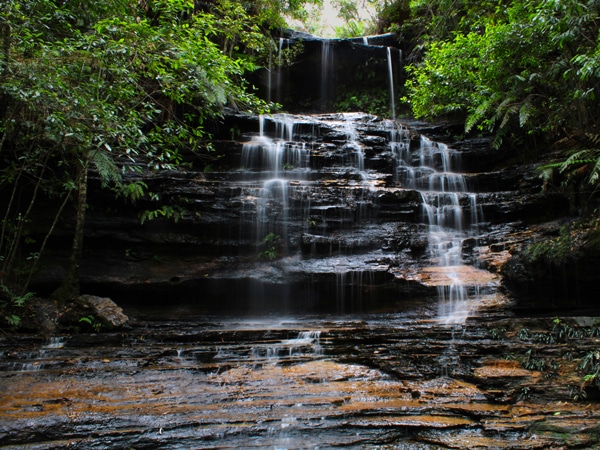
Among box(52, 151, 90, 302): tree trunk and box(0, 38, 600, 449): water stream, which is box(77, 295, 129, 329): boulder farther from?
box(52, 151, 90, 302): tree trunk

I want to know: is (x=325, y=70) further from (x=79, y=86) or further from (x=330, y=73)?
(x=79, y=86)

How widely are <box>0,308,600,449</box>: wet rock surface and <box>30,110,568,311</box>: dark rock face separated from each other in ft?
7.11

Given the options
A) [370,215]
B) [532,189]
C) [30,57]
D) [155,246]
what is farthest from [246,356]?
[532,189]

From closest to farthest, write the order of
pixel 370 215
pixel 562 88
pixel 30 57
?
pixel 30 57 < pixel 562 88 < pixel 370 215

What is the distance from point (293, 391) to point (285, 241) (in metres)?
4.92

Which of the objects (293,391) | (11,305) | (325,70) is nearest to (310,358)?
(293,391)

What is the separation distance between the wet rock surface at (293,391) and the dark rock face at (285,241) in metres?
2.17

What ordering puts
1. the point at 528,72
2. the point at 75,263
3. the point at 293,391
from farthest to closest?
the point at 528,72 → the point at 75,263 → the point at 293,391

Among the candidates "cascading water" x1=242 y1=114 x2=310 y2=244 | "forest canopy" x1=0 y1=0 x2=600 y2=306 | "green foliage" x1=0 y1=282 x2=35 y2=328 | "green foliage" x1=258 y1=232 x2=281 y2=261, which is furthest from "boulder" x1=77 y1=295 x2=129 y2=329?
"cascading water" x1=242 y1=114 x2=310 y2=244

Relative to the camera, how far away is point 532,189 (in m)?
9.43

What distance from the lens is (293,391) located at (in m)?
4.08

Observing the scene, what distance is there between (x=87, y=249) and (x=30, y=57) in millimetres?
3836

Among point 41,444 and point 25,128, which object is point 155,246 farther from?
point 41,444

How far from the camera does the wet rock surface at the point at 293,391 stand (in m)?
3.36
